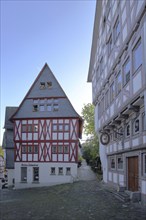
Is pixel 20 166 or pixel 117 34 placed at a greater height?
pixel 117 34

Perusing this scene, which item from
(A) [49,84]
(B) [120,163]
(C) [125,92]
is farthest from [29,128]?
(C) [125,92]

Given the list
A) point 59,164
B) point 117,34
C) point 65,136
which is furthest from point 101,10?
point 59,164

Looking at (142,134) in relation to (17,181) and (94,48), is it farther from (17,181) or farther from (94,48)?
Answer: (17,181)

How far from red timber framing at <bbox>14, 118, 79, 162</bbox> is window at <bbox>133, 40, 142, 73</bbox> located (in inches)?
759

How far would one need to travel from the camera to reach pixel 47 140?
3064 centimetres

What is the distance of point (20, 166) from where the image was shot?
30859 mm

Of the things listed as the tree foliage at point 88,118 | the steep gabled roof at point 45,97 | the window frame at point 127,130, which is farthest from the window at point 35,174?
the window frame at point 127,130

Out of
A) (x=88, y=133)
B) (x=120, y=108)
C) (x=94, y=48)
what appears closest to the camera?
(x=120, y=108)

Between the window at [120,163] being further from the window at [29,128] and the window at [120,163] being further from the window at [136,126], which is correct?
the window at [29,128]

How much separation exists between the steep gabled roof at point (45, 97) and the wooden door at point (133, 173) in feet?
55.5

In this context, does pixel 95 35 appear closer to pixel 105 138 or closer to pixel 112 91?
pixel 112 91

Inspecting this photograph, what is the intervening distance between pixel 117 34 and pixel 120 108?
4.12 m

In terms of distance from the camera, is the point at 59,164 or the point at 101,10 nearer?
the point at 101,10

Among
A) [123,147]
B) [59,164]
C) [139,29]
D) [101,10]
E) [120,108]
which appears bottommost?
[59,164]
